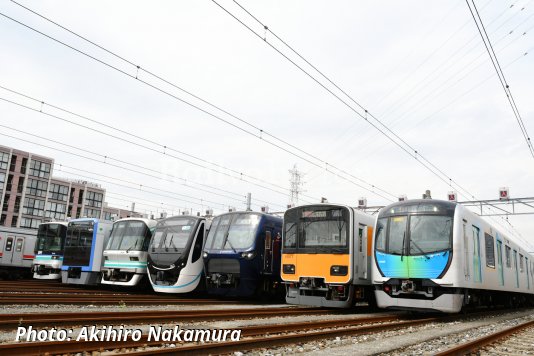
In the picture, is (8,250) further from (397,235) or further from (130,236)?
(397,235)

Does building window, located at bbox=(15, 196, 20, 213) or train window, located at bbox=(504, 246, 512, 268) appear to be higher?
building window, located at bbox=(15, 196, 20, 213)

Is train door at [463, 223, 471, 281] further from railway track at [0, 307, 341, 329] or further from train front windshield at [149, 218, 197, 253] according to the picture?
train front windshield at [149, 218, 197, 253]

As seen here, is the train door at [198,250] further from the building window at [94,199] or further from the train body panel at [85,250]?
the building window at [94,199]

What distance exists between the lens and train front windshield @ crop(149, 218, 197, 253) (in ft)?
51.3

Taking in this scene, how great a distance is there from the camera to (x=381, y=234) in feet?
39.8

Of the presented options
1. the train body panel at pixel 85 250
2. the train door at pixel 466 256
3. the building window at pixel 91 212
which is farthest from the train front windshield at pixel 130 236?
the building window at pixel 91 212

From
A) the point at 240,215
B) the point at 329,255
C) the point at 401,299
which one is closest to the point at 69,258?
the point at 240,215

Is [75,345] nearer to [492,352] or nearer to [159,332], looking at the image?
[159,332]

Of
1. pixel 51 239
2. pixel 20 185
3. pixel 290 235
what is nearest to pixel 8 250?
pixel 51 239

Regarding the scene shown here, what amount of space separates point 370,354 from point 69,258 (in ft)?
55.2

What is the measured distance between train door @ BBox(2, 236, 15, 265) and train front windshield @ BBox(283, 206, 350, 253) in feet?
65.7

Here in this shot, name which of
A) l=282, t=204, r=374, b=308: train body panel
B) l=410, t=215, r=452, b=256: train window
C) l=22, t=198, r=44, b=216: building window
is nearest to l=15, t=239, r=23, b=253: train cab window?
l=282, t=204, r=374, b=308: train body panel

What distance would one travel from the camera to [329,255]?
488 inches

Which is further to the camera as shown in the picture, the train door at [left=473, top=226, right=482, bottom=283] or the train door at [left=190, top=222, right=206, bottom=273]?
the train door at [left=190, top=222, right=206, bottom=273]
